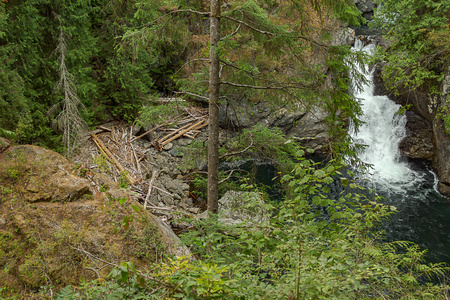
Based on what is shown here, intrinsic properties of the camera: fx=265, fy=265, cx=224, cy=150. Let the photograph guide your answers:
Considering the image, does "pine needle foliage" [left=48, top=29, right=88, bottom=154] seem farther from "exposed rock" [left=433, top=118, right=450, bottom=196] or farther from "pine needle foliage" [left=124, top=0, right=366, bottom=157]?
"exposed rock" [left=433, top=118, right=450, bottom=196]

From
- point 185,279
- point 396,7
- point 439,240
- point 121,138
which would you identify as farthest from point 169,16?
point 396,7

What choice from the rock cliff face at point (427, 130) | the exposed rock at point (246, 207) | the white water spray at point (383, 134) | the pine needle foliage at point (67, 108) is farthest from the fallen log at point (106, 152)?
the rock cliff face at point (427, 130)

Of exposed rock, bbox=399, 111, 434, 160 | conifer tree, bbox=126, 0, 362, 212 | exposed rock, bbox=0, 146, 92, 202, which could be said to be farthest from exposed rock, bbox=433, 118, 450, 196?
exposed rock, bbox=0, 146, 92, 202

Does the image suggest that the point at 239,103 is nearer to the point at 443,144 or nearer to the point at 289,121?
the point at 289,121

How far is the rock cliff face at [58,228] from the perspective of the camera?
339cm

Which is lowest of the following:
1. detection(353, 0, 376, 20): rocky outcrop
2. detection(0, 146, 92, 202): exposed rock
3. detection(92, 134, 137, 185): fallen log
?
detection(0, 146, 92, 202): exposed rock

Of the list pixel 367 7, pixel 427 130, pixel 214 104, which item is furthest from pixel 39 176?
pixel 367 7

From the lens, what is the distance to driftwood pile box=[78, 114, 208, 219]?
8.97 metres

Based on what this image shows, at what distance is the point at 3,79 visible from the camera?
261 inches

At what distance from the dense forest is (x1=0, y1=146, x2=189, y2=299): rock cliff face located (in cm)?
5

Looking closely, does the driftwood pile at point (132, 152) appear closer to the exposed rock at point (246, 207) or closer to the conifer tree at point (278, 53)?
the exposed rock at point (246, 207)

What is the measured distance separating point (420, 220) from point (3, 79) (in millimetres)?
13795

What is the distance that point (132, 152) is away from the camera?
10820 mm

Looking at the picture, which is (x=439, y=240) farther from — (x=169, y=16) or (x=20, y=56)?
(x=20, y=56)
